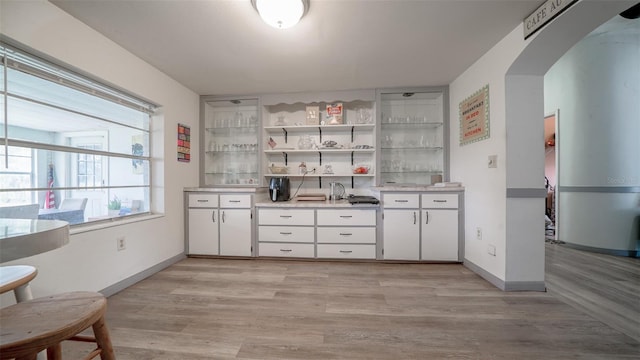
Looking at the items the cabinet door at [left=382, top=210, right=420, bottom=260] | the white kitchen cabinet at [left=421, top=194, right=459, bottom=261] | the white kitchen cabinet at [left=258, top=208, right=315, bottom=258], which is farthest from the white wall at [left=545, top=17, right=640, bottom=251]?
the white kitchen cabinet at [left=258, top=208, right=315, bottom=258]

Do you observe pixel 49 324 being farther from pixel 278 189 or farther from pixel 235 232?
pixel 278 189

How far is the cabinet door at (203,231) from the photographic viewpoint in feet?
9.75

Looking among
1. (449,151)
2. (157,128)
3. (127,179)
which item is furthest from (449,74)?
(127,179)

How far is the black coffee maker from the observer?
3113 millimetres

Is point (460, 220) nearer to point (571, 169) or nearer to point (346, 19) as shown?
point (571, 169)

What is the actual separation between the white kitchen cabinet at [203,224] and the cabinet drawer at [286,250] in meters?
0.63

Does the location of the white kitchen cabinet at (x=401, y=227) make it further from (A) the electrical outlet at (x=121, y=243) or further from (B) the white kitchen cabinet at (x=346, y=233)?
(A) the electrical outlet at (x=121, y=243)

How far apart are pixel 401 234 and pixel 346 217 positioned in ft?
2.32

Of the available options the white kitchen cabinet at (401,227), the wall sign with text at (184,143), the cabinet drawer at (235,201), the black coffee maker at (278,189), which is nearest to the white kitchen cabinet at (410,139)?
the white kitchen cabinet at (401,227)

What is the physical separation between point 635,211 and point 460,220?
251 centimetres

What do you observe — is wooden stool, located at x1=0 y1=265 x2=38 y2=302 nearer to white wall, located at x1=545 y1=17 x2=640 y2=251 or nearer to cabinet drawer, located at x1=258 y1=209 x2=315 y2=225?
cabinet drawer, located at x1=258 y1=209 x2=315 y2=225

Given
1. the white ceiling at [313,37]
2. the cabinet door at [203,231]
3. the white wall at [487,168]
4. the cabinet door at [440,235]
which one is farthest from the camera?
the cabinet door at [203,231]

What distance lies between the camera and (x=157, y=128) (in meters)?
2.64

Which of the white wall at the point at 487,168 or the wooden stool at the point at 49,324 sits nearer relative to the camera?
the wooden stool at the point at 49,324
